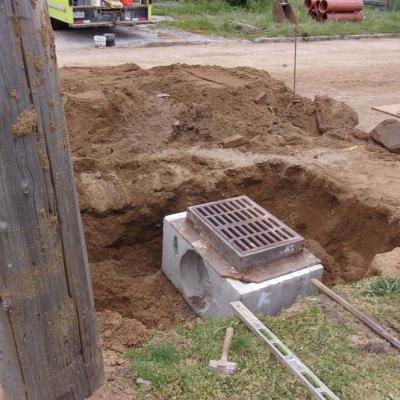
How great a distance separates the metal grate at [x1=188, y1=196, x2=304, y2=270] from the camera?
412cm

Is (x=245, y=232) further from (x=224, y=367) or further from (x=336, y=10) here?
(x=336, y=10)

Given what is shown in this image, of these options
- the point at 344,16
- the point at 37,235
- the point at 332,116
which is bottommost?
the point at 332,116

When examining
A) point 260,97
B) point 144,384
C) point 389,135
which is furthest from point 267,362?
point 260,97

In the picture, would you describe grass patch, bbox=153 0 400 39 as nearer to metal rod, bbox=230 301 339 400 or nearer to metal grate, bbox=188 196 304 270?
metal grate, bbox=188 196 304 270

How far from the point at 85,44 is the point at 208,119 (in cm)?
801

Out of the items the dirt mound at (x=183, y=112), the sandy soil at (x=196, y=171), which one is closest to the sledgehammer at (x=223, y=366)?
the sandy soil at (x=196, y=171)

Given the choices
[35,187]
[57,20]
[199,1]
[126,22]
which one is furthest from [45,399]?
[199,1]

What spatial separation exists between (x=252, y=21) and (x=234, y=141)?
40.4 ft

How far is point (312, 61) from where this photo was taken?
13.0 meters

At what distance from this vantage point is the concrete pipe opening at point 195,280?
4.73m

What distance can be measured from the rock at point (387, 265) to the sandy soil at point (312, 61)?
483 cm

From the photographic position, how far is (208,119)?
6891 millimetres

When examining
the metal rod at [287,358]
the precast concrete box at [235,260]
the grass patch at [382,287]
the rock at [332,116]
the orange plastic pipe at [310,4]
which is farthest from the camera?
the orange plastic pipe at [310,4]

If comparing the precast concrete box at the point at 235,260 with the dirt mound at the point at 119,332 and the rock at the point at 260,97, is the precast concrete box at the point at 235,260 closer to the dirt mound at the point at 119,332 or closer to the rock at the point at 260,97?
the dirt mound at the point at 119,332
